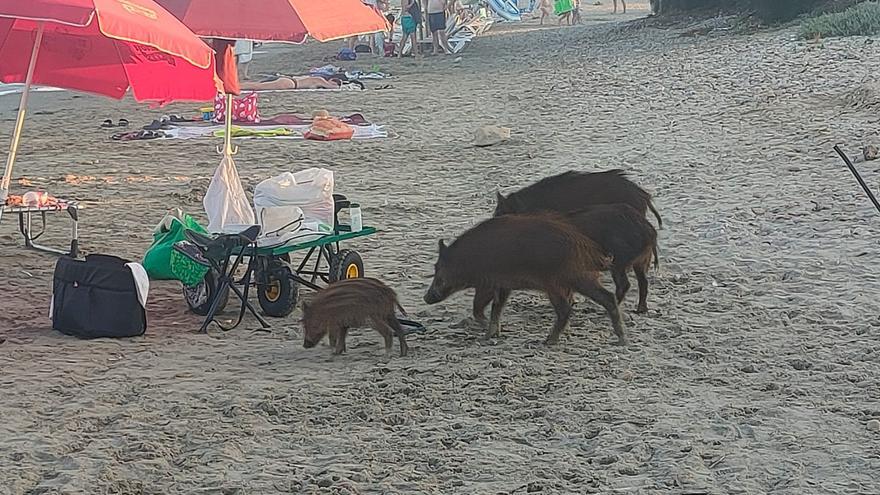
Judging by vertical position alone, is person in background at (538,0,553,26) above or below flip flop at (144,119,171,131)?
above

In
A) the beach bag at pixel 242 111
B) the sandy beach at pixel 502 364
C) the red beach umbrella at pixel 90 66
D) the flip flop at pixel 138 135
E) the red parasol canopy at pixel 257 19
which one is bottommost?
the sandy beach at pixel 502 364

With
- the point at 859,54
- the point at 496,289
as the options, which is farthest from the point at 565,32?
the point at 496,289

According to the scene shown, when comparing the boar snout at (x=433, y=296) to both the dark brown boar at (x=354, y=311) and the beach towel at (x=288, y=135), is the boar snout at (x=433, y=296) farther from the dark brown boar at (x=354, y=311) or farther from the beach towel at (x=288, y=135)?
the beach towel at (x=288, y=135)

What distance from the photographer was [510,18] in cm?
3800

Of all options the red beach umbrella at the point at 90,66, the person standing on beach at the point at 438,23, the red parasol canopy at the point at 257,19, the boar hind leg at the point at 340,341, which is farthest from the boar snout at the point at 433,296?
the person standing on beach at the point at 438,23

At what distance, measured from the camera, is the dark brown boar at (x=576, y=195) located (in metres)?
7.02

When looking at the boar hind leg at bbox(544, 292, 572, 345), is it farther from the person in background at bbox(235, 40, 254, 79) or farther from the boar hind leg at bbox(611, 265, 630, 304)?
the person in background at bbox(235, 40, 254, 79)

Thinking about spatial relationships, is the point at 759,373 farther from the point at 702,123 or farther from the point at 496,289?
the point at 702,123

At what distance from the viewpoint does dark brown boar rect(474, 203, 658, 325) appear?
20.9ft

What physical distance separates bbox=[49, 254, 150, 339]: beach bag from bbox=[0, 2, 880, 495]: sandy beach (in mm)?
112

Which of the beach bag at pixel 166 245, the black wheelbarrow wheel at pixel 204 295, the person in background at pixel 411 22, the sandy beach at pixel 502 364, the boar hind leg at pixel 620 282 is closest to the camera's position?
the sandy beach at pixel 502 364

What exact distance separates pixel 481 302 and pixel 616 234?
75 centimetres

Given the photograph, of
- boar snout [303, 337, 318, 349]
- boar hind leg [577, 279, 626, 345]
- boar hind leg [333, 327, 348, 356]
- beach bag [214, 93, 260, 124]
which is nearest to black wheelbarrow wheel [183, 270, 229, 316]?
boar snout [303, 337, 318, 349]

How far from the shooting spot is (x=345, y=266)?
286 inches
